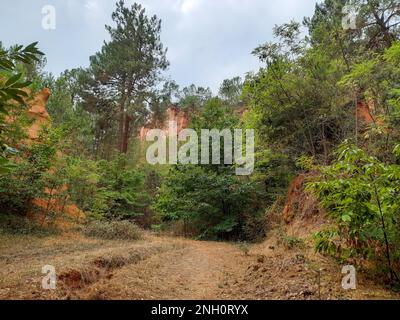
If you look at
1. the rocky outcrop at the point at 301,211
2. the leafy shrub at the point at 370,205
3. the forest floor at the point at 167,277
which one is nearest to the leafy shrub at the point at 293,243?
the forest floor at the point at 167,277

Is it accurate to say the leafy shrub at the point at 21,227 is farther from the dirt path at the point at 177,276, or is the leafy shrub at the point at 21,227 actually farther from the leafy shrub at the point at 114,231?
the dirt path at the point at 177,276

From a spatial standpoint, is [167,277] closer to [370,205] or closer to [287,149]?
[370,205]

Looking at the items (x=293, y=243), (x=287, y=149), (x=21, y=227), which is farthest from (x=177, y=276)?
(x=21, y=227)

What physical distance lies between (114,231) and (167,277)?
6.74 meters

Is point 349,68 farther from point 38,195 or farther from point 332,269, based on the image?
point 38,195

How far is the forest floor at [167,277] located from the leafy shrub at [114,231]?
12.8 ft

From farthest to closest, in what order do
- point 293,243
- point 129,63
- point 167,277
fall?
point 129,63 → point 293,243 → point 167,277

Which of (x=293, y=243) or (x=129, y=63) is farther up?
(x=129, y=63)

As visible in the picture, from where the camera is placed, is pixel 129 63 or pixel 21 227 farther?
pixel 129 63

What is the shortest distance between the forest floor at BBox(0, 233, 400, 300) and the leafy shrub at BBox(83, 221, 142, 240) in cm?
390

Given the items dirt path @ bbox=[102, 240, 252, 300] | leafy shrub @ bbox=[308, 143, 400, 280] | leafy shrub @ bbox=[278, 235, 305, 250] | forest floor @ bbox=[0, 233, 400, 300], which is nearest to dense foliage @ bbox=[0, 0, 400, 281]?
leafy shrub @ bbox=[308, 143, 400, 280]

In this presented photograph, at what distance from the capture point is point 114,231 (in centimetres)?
1275

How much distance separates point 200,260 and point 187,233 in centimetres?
904
